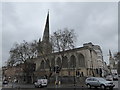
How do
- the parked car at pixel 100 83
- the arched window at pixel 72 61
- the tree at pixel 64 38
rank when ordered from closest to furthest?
the parked car at pixel 100 83, the tree at pixel 64 38, the arched window at pixel 72 61

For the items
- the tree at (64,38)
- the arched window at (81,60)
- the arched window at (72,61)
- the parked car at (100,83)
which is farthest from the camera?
the arched window at (81,60)

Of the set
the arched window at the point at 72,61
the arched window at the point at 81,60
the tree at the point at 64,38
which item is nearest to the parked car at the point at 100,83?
the tree at the point at 64,38

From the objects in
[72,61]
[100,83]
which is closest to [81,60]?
[72,61]

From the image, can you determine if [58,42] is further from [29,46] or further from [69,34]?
[29,46]

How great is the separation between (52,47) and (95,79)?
2435 cm

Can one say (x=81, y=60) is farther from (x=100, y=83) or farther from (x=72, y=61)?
(x=100, y=83)

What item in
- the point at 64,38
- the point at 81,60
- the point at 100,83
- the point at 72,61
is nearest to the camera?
the point at 100,83

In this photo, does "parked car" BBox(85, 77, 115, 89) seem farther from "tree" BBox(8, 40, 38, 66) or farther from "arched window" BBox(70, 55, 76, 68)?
"arched window" BBox(70, 55, 76, 68)

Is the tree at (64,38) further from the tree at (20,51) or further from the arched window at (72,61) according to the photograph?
the arched window at (72,61)

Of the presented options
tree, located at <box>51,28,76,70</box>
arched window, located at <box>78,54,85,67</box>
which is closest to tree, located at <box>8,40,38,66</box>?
tree, located at <box>51,28,76,70</box>

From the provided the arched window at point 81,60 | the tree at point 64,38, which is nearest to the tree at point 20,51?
the tree at point 64,38

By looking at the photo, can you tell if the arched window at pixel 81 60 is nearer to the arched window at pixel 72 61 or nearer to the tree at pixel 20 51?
the arched window at pixel 72 61

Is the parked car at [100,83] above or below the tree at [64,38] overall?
below

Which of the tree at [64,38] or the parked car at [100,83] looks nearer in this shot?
the parked car at [100,83]
